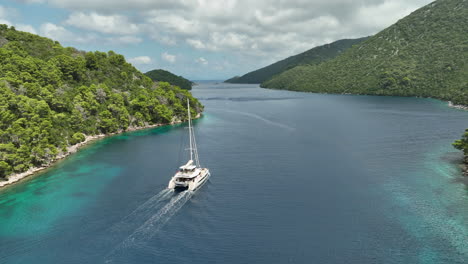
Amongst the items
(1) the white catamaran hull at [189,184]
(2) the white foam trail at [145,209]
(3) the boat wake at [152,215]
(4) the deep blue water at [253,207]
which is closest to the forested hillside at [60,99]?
(4) the deep blue water at [253,207]

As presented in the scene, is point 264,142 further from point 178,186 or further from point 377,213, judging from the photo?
point 377,213

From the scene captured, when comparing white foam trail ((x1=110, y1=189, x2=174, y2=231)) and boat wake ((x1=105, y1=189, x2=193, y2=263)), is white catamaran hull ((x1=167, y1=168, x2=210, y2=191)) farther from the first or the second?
white foam trail ((x1=110, y1=189, x2=174, y2=231))

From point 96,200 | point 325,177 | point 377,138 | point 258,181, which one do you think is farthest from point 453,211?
point 96,200

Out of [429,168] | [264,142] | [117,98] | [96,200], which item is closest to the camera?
[96,200]

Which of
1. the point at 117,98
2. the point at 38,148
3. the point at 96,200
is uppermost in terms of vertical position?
the point at 117,98

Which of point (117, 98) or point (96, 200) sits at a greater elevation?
point (117, 98)

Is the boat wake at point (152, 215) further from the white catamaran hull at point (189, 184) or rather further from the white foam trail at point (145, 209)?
the white catamaran hull at point (189, 184)

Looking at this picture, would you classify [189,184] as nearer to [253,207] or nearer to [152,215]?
[152,215]
